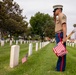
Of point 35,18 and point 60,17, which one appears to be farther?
point 35,18

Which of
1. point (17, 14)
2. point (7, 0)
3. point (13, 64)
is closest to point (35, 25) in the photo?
point (17, 14)

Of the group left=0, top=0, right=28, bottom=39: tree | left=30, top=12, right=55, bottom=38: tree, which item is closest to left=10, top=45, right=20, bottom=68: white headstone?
left=0, top=0, right=28, bottom=39: tree

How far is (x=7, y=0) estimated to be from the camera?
2089 inches

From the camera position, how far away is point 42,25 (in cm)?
13925

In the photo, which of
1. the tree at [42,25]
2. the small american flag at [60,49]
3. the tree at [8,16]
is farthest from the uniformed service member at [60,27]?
the tree at [42,25]

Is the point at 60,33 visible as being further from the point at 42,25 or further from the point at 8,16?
the point at 42,25

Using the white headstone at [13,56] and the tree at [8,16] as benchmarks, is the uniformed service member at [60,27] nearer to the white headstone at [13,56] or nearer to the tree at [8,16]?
the white headstone at [13,56]

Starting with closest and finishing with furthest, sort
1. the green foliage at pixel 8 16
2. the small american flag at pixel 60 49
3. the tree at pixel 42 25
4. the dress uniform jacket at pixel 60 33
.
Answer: the small american flag at pixel 60 49 < the dress uniform jacket at pixel 60 33 < the green foliage at pixel 8 16 < the tree at pixel 42 25

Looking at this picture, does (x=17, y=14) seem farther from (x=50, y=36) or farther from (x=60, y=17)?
(x=50, y=36)

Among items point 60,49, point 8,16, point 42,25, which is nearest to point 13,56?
point 60,49

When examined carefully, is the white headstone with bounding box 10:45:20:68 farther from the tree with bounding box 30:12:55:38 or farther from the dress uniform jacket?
the tree with bounding box 30:12:55:38

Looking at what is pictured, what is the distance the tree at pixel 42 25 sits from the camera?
444ft

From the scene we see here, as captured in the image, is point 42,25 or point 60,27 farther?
point 42,25

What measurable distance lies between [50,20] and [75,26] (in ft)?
435
